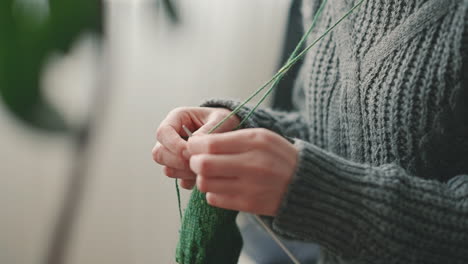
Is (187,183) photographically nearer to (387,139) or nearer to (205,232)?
(205,232)

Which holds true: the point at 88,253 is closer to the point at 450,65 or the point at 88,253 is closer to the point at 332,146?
the point at 332,146

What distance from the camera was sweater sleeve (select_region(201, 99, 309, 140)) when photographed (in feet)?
2.04

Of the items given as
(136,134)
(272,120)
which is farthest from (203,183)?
(136,134)

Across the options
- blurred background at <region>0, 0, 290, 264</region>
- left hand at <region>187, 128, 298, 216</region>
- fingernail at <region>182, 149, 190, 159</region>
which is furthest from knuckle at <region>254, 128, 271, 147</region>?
blurred background at <region>0, 0, 290, 264</region>

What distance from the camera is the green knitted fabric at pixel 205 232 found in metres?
0.57

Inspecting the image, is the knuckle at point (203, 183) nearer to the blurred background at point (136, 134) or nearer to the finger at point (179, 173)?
the finger at point (179, 173)

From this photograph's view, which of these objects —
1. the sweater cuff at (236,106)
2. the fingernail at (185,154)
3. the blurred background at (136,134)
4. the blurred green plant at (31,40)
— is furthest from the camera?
the blurred background at (136,134)

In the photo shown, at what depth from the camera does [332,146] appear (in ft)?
2.28

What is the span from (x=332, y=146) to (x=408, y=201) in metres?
0.23

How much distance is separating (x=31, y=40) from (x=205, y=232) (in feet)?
1.12

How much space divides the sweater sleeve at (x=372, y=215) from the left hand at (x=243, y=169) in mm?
29

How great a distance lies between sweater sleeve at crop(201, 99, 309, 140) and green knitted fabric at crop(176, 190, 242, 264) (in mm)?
142

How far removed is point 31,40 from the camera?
0.39 m

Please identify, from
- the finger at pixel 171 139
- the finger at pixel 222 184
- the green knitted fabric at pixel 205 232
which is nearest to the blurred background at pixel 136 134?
the green knitted fabric at pixel 205 232
